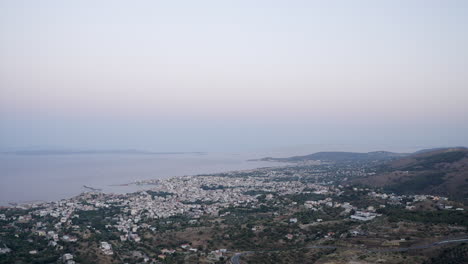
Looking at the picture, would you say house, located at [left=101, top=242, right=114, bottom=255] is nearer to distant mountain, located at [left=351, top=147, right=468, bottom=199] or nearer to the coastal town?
the coastal town

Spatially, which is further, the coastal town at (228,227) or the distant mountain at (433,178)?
the distant mountain at (433,178)

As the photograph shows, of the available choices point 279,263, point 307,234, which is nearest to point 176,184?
point 307,234

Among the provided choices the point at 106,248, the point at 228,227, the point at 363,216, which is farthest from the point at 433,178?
the point at 106,248

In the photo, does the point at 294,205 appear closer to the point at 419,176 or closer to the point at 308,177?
the point at 419,176

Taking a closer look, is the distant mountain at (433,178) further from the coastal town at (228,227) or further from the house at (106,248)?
the house at (106,248)

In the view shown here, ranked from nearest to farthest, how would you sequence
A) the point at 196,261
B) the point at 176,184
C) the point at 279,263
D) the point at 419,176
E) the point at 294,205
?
1. the point at 279,263
2. the point at 196,261
3. the point at 294,205
4. the point at 419,176
5. the point at 176,184

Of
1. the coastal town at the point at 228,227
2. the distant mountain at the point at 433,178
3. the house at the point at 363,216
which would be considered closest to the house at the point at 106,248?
the coastal town at the point at 228,227

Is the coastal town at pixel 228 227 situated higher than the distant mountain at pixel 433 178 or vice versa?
the distant mountain at pixel 433 178
